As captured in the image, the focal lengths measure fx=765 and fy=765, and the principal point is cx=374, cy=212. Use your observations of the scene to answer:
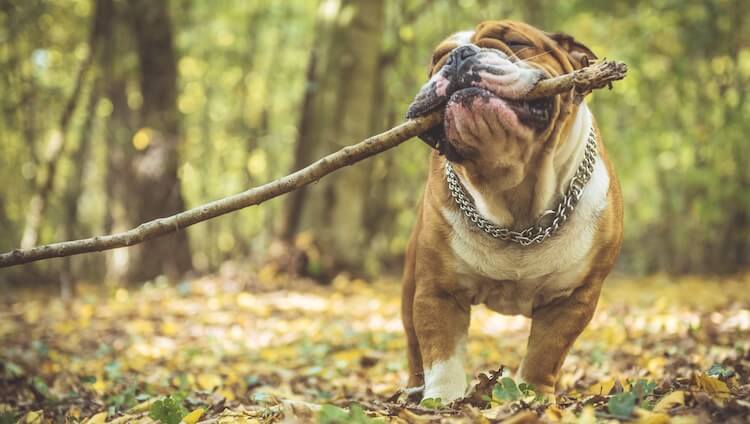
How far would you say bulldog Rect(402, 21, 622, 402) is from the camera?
3270 mm

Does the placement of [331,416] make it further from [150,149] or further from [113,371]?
[150,149]

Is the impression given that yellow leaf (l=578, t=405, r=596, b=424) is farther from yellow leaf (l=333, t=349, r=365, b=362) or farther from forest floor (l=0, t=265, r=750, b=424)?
yellow leaf (l=333, t=349, r=365, b=362)

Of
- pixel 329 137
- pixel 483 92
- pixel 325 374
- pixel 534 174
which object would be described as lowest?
pixel 325 374

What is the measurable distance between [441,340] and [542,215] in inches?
29.0

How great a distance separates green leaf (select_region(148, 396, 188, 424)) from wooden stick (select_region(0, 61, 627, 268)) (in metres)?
0.64

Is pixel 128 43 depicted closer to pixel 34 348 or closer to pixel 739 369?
pixel 34 348

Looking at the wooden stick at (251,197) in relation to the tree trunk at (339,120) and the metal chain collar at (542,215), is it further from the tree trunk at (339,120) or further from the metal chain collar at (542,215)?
the tree trunk at (339,120)

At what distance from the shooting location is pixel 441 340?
11.6 feet

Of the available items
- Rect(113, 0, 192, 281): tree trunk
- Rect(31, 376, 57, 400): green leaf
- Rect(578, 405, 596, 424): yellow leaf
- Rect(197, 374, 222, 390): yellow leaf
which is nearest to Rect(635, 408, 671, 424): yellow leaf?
Rect(578, 405, 596, 424): yellow leaf

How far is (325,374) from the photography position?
16.7ft

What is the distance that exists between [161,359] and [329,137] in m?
5.06

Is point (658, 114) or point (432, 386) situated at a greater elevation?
point (658, 114)

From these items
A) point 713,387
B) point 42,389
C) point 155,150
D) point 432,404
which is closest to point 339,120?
point 155,150

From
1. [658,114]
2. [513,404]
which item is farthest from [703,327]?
[658,114]
